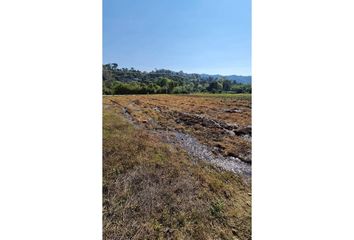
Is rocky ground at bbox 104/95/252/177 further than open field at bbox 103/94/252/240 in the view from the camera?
Yes

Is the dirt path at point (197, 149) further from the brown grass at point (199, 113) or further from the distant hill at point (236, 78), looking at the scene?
the distant hill at point (236, 78)

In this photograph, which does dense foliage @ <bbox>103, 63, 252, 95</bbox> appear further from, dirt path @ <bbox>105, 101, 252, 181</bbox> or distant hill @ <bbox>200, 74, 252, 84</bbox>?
dirt path @ <bbox>105, 101, 252, 181</bbox>

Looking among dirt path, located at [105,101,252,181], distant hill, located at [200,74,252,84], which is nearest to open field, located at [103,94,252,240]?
dirt path, located at [105,101,252,181]

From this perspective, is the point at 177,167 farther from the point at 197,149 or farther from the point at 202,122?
the point at 202,122

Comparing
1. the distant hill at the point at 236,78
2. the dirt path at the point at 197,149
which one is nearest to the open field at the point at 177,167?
the dirt path at the point at 197,149

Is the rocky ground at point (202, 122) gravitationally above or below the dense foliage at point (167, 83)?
below
